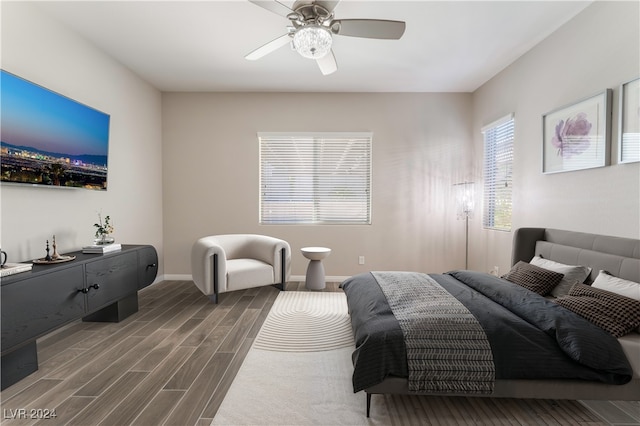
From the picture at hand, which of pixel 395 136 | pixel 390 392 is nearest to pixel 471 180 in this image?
pixel 395 136

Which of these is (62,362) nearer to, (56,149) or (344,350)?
(56,149)

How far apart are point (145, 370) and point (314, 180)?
3341mm

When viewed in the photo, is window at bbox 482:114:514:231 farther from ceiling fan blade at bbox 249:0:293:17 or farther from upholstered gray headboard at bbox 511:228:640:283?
ceiling fan blade at bbox 249:0:293:17

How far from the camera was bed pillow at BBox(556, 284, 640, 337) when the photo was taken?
1.88 metres

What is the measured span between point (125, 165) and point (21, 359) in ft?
8.05

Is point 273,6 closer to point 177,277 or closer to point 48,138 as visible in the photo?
point 48,138

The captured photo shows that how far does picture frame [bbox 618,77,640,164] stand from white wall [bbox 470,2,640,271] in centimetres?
6

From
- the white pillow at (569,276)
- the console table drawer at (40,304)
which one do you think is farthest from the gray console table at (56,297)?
the white pillow at (569,276)

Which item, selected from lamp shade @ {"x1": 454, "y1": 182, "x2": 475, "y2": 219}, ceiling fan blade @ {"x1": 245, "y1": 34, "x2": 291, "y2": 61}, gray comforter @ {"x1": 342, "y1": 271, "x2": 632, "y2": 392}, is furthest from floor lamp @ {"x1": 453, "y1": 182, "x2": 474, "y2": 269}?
ceiling fan blade @ {"x1": 245, "y1": 34, "x2": 291, "y2": 61}

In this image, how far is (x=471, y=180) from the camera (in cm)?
494

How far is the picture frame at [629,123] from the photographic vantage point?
2.35 metres

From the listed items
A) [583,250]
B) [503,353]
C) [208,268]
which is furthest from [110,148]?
[583,250]

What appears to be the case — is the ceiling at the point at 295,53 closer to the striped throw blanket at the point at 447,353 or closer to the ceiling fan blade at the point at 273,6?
the ceiling fan blade at the point at 273,6

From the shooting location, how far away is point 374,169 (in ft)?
16.3
